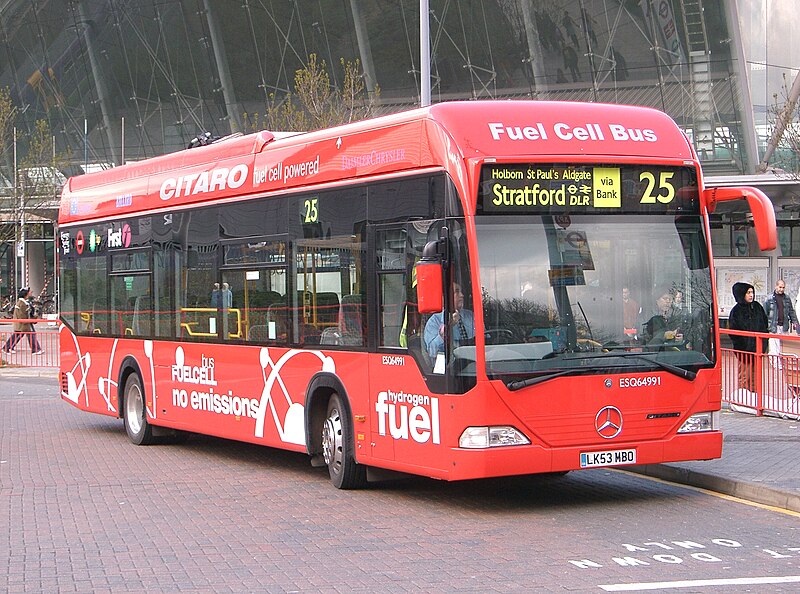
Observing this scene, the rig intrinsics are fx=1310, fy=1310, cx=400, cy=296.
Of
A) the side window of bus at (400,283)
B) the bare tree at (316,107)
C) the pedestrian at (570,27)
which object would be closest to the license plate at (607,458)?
the side window of bus at (400,283)

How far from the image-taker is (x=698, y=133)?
38281 millimetres

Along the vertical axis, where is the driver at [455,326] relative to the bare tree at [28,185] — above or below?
below

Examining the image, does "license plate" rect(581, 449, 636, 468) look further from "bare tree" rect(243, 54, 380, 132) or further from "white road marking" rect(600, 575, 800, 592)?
"bare tree" rect(243, 54, 380, 132)

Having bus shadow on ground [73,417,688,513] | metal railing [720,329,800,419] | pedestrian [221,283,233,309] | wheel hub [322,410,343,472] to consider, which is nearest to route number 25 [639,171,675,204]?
bus shadow on ground [73,417,688,513]

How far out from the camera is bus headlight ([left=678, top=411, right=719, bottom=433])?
1048cm

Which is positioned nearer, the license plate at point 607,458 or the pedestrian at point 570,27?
the license plate at point 607,458

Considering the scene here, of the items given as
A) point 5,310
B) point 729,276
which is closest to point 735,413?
point 729,276

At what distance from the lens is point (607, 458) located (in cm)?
1011

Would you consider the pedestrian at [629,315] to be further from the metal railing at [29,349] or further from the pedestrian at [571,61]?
the pedestrian at [571,61]

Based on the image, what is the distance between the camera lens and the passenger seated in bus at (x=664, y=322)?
407 inches

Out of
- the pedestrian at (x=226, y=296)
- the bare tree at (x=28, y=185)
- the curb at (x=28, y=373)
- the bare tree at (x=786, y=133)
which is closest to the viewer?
the pedestrian at (x=226, y=296)

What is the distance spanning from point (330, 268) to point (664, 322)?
121 inches

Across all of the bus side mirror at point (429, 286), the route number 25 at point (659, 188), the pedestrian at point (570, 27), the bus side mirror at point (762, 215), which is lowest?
the bus side mirror at point (429, 286)

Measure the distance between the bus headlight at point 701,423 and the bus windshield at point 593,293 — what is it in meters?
0.41
